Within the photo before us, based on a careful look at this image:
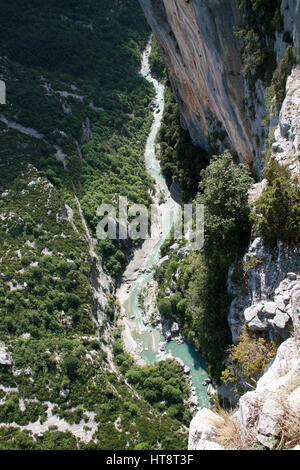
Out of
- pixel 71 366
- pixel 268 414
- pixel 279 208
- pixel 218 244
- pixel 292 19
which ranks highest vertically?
pixel 292 19

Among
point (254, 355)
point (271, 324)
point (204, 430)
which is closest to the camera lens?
point (204, 430)

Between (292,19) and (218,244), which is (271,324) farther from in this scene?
(292,19)

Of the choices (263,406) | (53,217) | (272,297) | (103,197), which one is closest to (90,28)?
(103,197)

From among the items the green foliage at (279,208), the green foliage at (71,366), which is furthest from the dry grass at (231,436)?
the green foliage at (71,366)

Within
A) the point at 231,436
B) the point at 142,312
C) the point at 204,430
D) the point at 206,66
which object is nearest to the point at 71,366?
the point at 142,312

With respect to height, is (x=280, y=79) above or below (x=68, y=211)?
above
